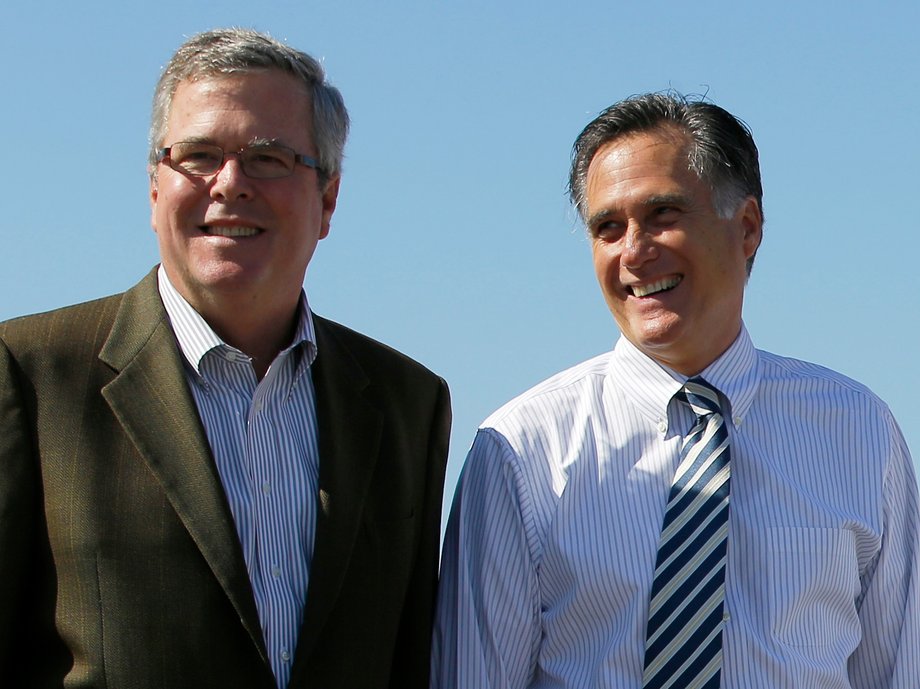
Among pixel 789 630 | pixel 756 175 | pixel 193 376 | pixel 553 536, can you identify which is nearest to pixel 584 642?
pixel 553 536

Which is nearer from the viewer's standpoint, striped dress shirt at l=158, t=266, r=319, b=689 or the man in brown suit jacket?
the man in brown suit jacket

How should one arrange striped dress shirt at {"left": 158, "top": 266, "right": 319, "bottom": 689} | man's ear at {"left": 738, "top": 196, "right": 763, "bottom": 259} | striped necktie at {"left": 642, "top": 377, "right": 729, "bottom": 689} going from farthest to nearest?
1. man's ear at {"left": 738, "top": 196, "right": 763, "bottom": 259}
2. striped necktie at {"left": 642, "top": 377, "right": 729, "bottom": 689}
3. striped dress shirt at {"left": 158, "top": 266, "right": 319, "bottom": 689}

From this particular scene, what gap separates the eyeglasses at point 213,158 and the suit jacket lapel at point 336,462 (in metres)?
0.59

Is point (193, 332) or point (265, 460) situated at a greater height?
point (193, 332)

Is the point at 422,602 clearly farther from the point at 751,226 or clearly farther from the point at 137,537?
the point at 751,226

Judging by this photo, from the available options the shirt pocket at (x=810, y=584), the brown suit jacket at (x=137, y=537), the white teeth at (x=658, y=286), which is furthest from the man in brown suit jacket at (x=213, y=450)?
the shirt pocket at (x=810, y=584)

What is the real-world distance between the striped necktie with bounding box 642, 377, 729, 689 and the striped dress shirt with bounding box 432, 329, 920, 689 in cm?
4

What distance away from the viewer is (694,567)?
4289 millimetres

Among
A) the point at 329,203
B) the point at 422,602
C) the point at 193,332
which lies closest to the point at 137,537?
the point at 193,332

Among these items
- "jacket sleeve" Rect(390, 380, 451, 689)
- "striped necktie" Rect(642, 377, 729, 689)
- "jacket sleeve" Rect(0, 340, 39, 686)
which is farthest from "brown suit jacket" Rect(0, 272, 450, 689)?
"striped necktie" Rect(642, 377, 729, 689)

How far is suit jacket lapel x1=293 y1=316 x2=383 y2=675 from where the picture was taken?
3.92m

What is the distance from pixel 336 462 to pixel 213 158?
36.4 inches

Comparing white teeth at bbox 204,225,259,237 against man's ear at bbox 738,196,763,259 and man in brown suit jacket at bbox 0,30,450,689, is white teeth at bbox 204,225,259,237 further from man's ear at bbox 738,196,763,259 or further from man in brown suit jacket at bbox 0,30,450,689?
man's ear at bbox 738,196,763,259

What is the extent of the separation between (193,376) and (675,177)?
163cm
